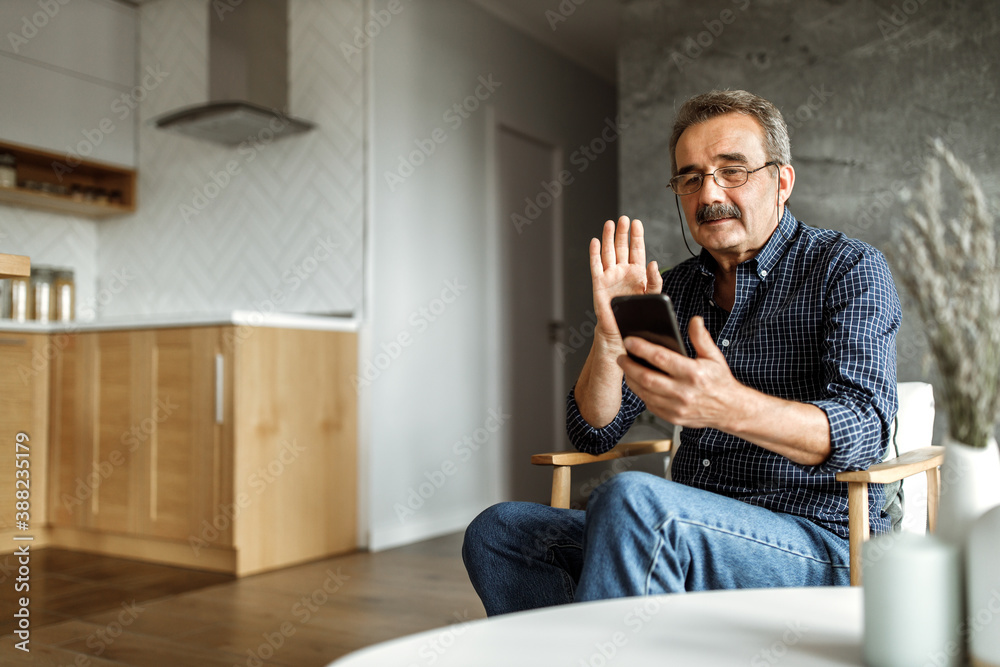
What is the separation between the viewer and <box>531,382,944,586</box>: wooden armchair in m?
1.26

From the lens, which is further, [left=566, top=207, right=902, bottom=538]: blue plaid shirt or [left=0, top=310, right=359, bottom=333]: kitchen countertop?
[left=0, top=310, right=359, bottom=333]: kitchen countertop

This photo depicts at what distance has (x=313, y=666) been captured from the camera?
6.52ft

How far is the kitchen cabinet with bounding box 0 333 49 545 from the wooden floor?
0.32 meters

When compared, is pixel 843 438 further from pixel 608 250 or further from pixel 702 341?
pixel 608 250

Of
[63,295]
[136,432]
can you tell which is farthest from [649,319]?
[63,295]

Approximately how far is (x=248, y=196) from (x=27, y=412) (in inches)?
50.6

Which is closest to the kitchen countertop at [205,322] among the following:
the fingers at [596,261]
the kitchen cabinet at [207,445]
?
the kitchen cabinet at [207,445]

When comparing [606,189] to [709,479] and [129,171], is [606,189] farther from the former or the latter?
[709,479]

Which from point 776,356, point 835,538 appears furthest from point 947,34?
point 835,538

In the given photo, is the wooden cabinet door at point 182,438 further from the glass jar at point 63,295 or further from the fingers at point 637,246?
the fingers at point 637,246

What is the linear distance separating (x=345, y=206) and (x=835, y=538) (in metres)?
2.67

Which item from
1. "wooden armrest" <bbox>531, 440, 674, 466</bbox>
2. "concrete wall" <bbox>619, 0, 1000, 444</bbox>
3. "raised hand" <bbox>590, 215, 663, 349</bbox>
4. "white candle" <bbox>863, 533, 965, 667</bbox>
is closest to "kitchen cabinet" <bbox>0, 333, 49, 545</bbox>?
"concrete wall" <bbox>619, 0, 1000, 444</bbox>

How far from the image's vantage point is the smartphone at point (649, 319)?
1007 millimetres

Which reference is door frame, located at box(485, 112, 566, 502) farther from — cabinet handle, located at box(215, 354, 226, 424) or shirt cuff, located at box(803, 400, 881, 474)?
shirt cuff, located at box(803, 400, 881, 474)
